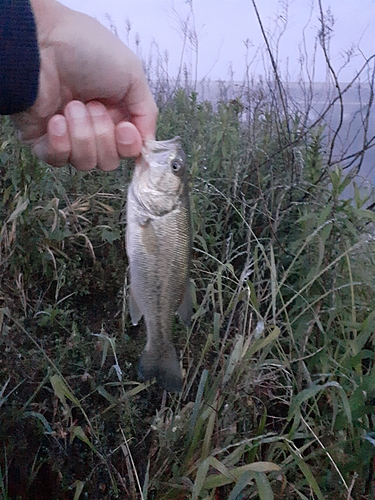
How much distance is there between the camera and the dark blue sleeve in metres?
1.38

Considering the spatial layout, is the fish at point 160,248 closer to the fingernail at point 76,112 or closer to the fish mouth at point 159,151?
the fish mouth at point 159,151

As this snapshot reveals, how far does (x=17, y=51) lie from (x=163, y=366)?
119 cm

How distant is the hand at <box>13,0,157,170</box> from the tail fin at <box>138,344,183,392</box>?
2.35 feet

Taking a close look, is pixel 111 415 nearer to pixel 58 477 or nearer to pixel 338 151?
pixel 58 477

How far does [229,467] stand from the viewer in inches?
67.9

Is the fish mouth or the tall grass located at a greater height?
the fish mouth

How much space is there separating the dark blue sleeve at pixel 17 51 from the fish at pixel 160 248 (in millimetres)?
438

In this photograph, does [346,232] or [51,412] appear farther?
[346,232]

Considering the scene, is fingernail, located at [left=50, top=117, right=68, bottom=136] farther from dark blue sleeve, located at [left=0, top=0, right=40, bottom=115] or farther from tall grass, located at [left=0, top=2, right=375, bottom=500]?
tall grass, located at [left=0, top=2, right=375, bottom=500]

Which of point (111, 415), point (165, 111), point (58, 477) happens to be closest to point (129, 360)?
point (111, 415)

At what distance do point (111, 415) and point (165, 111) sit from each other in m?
3.05

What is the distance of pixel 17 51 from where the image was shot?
141 centimetres

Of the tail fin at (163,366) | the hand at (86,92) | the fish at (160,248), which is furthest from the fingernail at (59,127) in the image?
the tail fin at (163,366)

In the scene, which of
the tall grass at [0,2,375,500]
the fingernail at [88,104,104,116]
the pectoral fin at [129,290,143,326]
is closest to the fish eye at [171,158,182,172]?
the fingernail at [88,104,104,116]
